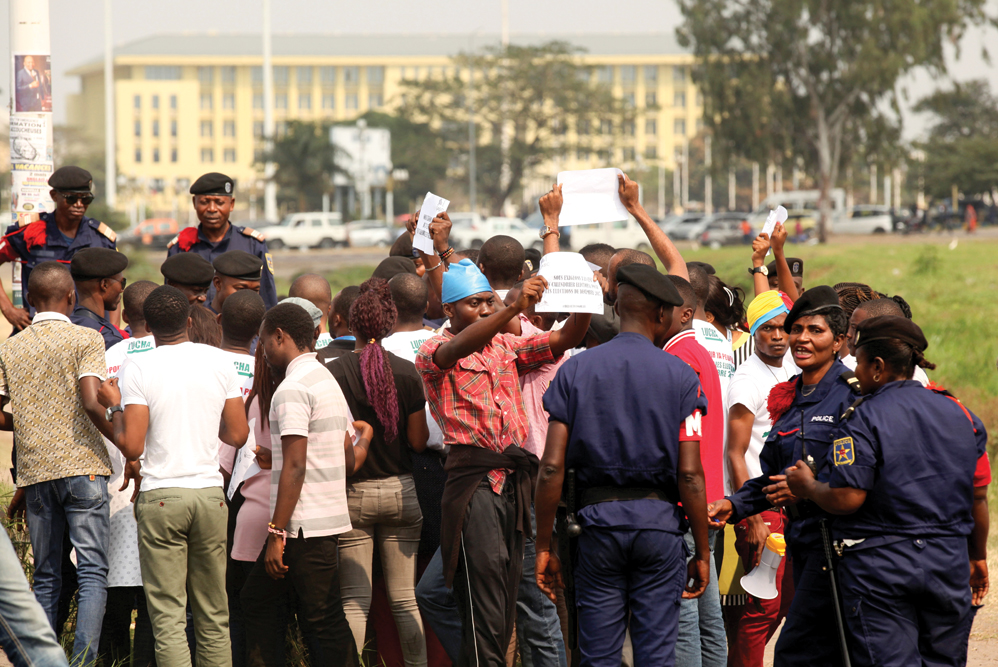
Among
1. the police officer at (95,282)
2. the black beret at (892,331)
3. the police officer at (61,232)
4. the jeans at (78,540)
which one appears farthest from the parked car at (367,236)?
the black beret at (892,331)

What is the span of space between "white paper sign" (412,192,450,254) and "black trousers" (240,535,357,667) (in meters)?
1.38

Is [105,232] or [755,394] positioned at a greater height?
[105,232]

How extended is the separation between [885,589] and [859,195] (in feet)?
339

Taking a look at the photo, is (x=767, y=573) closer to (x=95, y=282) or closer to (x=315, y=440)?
(x=315, y=440)

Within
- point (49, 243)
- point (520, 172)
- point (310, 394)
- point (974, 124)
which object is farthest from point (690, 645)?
point (974, 124)

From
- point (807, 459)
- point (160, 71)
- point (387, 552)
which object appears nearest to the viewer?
point (807, 459)

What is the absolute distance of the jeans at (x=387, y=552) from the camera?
459 centimetres

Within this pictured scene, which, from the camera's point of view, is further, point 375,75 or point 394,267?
A: point 375,75

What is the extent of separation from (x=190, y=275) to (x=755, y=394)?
280cm

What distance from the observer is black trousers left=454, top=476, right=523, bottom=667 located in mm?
4160

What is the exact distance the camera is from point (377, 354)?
4559 mm

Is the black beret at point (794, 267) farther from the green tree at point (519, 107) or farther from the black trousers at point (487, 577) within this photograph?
the green tree at point (519, 107)

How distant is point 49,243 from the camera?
6.48 m

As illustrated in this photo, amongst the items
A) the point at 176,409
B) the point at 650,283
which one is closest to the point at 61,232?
the point at 176,409
